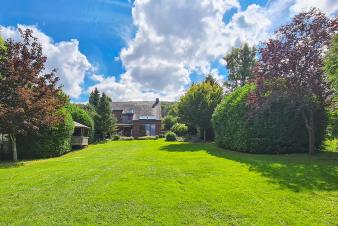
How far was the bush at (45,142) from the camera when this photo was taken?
67.4 ft

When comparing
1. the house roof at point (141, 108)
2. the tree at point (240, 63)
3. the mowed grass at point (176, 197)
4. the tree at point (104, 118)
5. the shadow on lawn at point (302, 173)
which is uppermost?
the tree at point (240, 63)

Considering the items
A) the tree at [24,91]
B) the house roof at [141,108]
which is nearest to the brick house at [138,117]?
the house roof at [141,108]

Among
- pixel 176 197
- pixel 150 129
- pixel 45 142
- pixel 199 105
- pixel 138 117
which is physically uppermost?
pixel 138 117

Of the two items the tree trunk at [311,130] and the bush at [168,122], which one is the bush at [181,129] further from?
the tree trunk at [311,130]

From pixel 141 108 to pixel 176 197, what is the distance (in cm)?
5016

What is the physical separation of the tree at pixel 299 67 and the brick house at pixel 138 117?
37867 mm

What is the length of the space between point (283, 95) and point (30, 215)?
557 inches

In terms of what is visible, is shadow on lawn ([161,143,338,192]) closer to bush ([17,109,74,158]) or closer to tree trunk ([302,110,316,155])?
tree trunk ([302,110,316,155])

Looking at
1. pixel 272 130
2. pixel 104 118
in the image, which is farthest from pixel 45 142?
pixel 104 118

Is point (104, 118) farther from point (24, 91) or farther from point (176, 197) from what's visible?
point (176, 197)

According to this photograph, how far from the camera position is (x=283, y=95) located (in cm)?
1587

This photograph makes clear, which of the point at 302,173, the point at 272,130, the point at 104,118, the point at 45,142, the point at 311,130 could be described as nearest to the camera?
the point at 302,173

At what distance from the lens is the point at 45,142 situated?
2092cm

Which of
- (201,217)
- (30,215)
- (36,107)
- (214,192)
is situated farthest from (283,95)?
(36,107)
